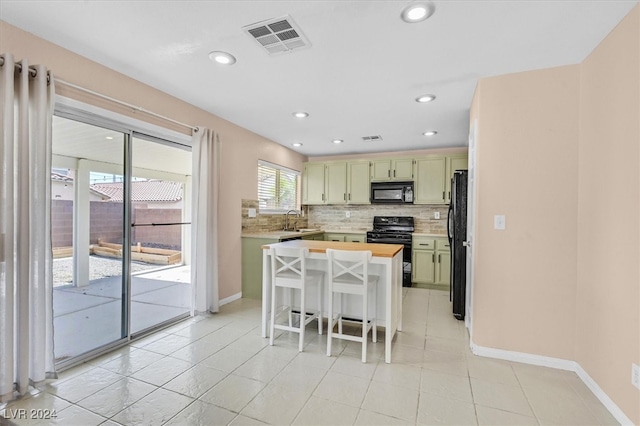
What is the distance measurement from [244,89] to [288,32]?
3.63ft

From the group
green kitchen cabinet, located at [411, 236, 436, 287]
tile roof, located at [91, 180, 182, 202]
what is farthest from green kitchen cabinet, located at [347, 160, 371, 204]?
tile roof, located at [91, 180, 182, 202]

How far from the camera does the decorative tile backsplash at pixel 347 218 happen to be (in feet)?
15.8

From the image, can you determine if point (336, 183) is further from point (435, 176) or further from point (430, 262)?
point (430, 262)

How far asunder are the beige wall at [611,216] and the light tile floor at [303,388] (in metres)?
0.33

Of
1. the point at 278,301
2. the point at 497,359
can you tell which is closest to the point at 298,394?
the point at 278,301

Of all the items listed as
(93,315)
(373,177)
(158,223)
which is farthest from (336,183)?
(93,315)

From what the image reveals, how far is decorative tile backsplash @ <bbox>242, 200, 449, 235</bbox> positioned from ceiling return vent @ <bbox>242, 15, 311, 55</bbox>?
2.62m

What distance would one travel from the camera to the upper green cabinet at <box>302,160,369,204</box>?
5.63 meters

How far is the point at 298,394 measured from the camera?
206cm

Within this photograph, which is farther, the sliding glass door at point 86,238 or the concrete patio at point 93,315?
the concrete patio at point 93,315

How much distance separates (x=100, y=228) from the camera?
9.21ft

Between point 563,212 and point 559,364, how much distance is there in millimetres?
1203

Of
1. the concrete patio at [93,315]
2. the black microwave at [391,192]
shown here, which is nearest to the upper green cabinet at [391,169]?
the black microwave at [391,192]

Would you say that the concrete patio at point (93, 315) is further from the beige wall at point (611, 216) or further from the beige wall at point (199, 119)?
the beige wall at point (611, 216)
